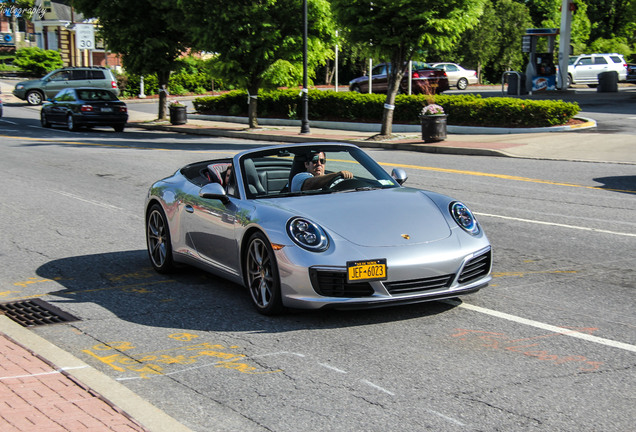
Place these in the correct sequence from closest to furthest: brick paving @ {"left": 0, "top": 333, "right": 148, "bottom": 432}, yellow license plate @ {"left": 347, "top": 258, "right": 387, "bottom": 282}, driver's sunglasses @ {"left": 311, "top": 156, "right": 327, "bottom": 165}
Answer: brick paving @ {"left": 0, "top": 333, "right": 148, "bottom": 432} → yellow license plate @ {"left": 347, "top": 258, "right": 387, "bottom": 282} → driver's sunglasses @ {"left": 311, "top": 156, "right": 327, "bottom": 165}

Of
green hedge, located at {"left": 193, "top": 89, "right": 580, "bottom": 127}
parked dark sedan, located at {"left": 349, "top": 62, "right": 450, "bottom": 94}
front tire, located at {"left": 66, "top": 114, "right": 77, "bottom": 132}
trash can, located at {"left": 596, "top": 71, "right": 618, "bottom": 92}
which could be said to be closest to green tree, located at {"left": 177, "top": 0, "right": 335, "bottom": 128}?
green hedge, located at {"left": 193, "top": 89, "right": 580, "bottom": 127}

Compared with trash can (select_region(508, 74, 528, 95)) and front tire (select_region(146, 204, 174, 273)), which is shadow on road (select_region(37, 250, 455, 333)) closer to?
front tire (select_region(146, 204, 174, 273))

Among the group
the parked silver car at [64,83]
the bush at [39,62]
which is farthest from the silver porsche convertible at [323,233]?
the bush at [39,62]

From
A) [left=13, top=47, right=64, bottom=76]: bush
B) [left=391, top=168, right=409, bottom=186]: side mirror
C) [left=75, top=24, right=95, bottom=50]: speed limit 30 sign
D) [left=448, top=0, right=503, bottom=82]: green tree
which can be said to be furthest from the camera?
[left=13, top=47, right=64, bottom=76]: bush

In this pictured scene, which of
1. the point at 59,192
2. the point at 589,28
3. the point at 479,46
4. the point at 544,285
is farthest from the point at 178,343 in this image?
the point at 589,28

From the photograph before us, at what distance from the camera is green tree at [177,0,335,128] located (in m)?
29.7

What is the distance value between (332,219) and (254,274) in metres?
0.84

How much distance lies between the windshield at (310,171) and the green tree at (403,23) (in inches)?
664

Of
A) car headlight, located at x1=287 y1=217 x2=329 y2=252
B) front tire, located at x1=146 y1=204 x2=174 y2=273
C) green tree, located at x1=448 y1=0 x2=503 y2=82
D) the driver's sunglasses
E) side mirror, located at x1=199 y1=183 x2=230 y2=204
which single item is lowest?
front tire, located at x1=146 y1=204 x2=174 y2=273

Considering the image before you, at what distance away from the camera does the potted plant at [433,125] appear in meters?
24.3

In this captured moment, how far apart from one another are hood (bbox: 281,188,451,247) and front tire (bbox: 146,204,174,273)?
6.25 feet

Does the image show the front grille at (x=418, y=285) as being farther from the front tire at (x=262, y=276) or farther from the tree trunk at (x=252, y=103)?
the tree trunk at (x=252, y=103)

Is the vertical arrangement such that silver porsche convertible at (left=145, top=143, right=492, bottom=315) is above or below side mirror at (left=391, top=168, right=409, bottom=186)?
below

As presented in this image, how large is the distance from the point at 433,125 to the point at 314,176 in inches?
673
